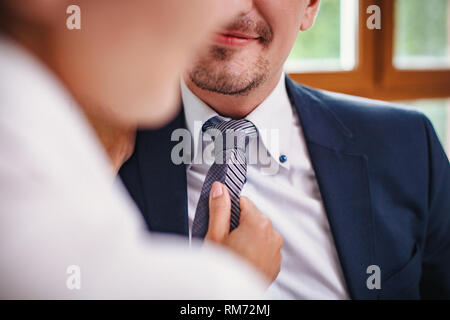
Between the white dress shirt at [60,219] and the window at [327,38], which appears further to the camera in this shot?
the window at [327,38]

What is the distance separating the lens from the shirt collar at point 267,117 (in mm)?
604

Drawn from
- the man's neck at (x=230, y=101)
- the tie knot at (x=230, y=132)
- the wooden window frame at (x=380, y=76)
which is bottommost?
the tie knot at (x=230, y=132)

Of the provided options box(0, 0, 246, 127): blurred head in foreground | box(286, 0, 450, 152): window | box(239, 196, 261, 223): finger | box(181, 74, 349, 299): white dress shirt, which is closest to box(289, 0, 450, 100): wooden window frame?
box(286, 0, 450, 152): window

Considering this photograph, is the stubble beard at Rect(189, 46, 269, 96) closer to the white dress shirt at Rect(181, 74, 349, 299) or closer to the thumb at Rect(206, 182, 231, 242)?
the white dress shirt at Rect(181, 74, 349, 299)

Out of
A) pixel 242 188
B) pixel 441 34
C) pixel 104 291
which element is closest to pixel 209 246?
pixel 242 188

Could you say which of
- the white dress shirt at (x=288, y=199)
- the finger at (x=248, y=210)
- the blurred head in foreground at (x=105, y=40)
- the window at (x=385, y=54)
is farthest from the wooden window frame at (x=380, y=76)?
the blurred head in foreground at (x=105, y=40)

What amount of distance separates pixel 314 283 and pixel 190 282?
13.9 inches

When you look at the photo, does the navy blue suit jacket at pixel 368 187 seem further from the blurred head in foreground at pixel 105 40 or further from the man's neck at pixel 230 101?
the blurred head in foreground at pixel 105 40

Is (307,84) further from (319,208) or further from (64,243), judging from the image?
(64,243)

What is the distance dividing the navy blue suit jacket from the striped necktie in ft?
0.08

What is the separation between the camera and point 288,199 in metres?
0.64

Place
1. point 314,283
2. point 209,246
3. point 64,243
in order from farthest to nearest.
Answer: point 314,283 < point 209,246 < point 64,243

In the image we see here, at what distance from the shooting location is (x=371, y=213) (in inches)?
25.2

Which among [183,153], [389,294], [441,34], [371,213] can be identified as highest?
[441,34]
